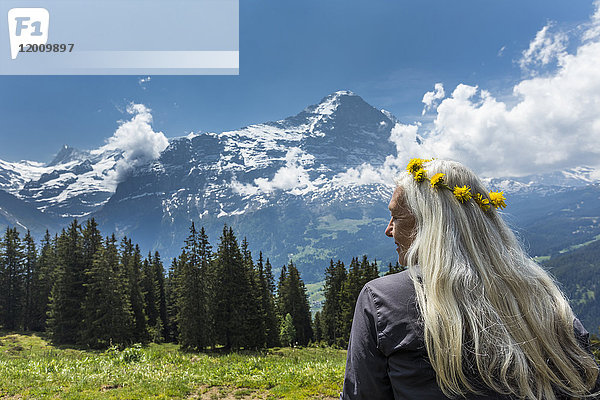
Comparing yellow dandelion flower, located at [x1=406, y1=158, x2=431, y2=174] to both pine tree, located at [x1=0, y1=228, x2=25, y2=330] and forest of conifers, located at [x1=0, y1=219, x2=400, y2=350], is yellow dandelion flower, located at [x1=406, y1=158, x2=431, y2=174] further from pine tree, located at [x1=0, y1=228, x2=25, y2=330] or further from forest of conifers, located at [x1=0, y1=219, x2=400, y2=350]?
pine tree, located at [x1=0, y1=228, x2=25, y2=330]

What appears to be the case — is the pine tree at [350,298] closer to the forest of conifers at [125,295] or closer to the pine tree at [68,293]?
the forest of conifers at [125,295]

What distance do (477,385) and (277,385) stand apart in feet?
43.7

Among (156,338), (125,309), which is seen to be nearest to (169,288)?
(156,338)

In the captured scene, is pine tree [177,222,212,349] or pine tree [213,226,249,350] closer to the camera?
pine tree [213,226,249,350]

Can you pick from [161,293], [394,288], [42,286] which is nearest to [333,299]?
[161,293]

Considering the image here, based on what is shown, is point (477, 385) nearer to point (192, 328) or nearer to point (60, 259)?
point (192, 328)

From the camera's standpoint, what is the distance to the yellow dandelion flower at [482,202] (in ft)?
8.24

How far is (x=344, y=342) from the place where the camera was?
5041 centimetres

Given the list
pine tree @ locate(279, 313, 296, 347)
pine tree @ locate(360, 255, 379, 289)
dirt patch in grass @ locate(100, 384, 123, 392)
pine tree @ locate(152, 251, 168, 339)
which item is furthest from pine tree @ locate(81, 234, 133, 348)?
pine tree @ locate(360, 255, 379, 289)

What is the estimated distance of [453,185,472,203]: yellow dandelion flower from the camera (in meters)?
2.47

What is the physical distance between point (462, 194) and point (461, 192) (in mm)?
15

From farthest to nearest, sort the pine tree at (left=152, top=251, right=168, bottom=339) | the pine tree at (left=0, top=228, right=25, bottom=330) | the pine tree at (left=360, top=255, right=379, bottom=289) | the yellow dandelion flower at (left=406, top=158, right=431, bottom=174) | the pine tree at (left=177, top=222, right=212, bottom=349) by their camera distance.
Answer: the pine tree at (left=152, top=251, right=168, bottom=339)
the pine tree at (left=0, top=228, right=25, bottom=330)
the pine tree at (left=360, top=255, right=379, bottom=289)
the pine tree at (left=177, top=222, right=212, bottom=349)
the yellow dandelion flower at (left=406, top=158, right=431, bottom=174)

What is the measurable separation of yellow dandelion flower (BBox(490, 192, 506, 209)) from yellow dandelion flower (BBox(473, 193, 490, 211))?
3.9 inches

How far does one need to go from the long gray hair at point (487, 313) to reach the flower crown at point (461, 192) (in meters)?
0.05
